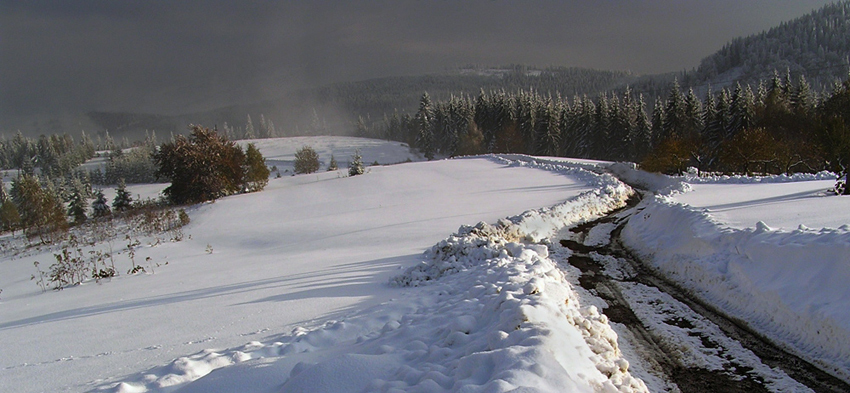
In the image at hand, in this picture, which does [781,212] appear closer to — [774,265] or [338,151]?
[774,265]

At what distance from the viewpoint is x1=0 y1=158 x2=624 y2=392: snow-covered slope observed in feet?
19.2

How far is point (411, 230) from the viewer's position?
50.0ft

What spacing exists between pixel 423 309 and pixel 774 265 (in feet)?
19.4

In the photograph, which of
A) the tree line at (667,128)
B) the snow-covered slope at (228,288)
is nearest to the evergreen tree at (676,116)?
the tree line at (667,128)

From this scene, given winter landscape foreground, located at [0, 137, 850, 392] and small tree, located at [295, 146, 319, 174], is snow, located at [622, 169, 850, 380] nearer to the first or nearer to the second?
winter landscape foreground, located at [0, 137, 850, 392]

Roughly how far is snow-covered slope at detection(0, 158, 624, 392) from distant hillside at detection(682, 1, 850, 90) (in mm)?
169228

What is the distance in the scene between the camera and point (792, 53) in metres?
151

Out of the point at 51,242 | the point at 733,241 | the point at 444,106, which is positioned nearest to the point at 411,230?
the point at 733,241

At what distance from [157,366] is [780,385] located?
24.2 feet

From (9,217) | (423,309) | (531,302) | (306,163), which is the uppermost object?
(306,163)

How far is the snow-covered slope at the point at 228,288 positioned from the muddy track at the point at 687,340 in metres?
4.23

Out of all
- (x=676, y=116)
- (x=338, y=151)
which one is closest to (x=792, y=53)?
(x=676, y=116)

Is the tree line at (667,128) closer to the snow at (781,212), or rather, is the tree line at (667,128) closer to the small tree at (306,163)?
the snow at (781,212)

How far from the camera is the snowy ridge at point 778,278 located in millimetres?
5227
